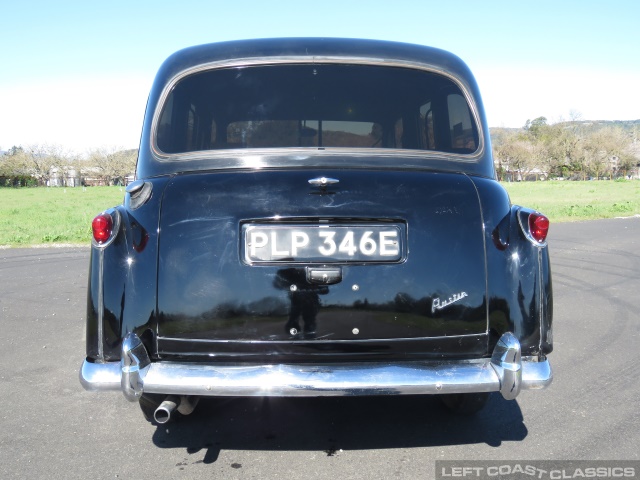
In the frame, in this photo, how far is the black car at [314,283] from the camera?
2.85 metres

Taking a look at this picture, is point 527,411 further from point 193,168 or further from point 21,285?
point 21,285

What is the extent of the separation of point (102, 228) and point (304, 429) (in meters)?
1.56

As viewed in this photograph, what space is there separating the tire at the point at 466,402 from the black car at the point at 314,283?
2.06ft

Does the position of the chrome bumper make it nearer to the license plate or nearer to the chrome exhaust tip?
the chrome exhaust tip

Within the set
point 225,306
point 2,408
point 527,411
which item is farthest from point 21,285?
point 527,411

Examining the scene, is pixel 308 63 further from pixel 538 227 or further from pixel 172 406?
pixel 172 406

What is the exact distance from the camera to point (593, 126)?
10188 centimetres

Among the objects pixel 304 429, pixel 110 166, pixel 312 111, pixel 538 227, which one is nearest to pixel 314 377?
pixel 304 429

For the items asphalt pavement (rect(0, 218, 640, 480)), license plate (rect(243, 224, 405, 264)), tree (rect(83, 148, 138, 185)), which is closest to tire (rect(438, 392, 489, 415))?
asphalt pavement (rect(0, 218, 640, 480))

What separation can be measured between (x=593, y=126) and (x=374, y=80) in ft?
359

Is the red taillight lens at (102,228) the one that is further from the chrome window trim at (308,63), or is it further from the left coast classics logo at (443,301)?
the left coast classics logo at (443,301)

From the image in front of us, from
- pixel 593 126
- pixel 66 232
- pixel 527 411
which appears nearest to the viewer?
pixel 527 411

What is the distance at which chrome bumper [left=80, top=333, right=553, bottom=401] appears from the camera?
2.74 m

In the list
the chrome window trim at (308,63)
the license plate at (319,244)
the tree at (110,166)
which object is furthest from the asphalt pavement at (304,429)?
the tree at (110,166)
